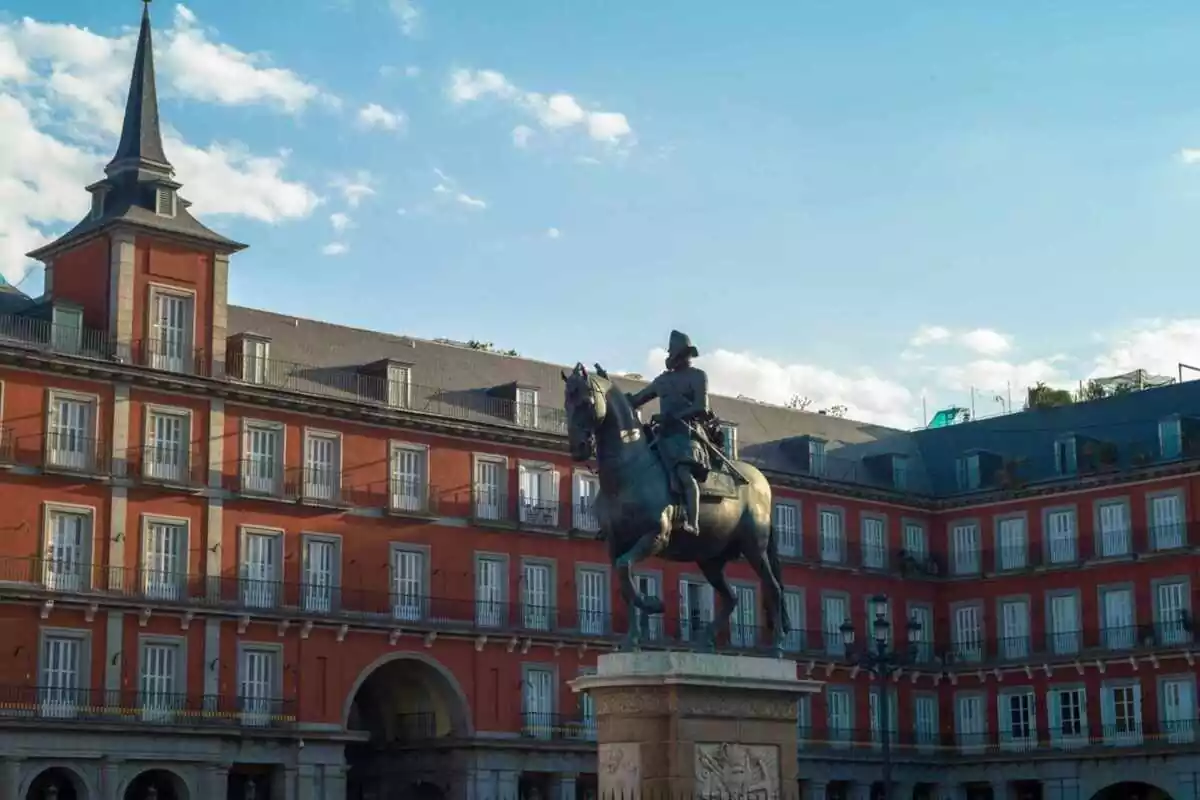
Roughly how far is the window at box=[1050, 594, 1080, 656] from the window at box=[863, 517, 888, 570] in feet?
21.7

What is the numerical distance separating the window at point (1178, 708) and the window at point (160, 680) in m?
34.6

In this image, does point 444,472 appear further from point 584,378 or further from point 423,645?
point 584,378

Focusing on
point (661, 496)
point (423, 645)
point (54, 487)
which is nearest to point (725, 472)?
point (661, 496)

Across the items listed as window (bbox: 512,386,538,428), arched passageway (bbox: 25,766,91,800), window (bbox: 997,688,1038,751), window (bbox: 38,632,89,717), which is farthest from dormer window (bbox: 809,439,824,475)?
arched passageway (bbox: 25,766,91,800)

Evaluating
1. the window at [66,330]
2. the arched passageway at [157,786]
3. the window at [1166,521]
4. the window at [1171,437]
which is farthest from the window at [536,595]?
the window at [1171,437]

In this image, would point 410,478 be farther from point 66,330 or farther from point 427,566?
point 66,330

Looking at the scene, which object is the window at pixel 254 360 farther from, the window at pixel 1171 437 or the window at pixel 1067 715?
the window at pixel 1171 437

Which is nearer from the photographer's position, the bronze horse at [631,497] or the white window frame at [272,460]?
the bronze horse at [631,497]

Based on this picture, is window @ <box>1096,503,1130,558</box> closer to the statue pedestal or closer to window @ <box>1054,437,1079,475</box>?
window @ <box>1054,437,1079,475</box>

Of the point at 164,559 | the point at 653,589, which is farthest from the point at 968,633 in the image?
the point at 164,559

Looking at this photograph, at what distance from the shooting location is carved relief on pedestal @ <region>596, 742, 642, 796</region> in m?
20.5

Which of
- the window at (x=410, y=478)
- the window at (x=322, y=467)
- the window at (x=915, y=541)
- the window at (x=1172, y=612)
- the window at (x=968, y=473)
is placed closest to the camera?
the window at (x=322, y=467)

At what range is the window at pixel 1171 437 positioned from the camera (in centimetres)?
6819

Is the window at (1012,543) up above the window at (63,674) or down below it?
above
